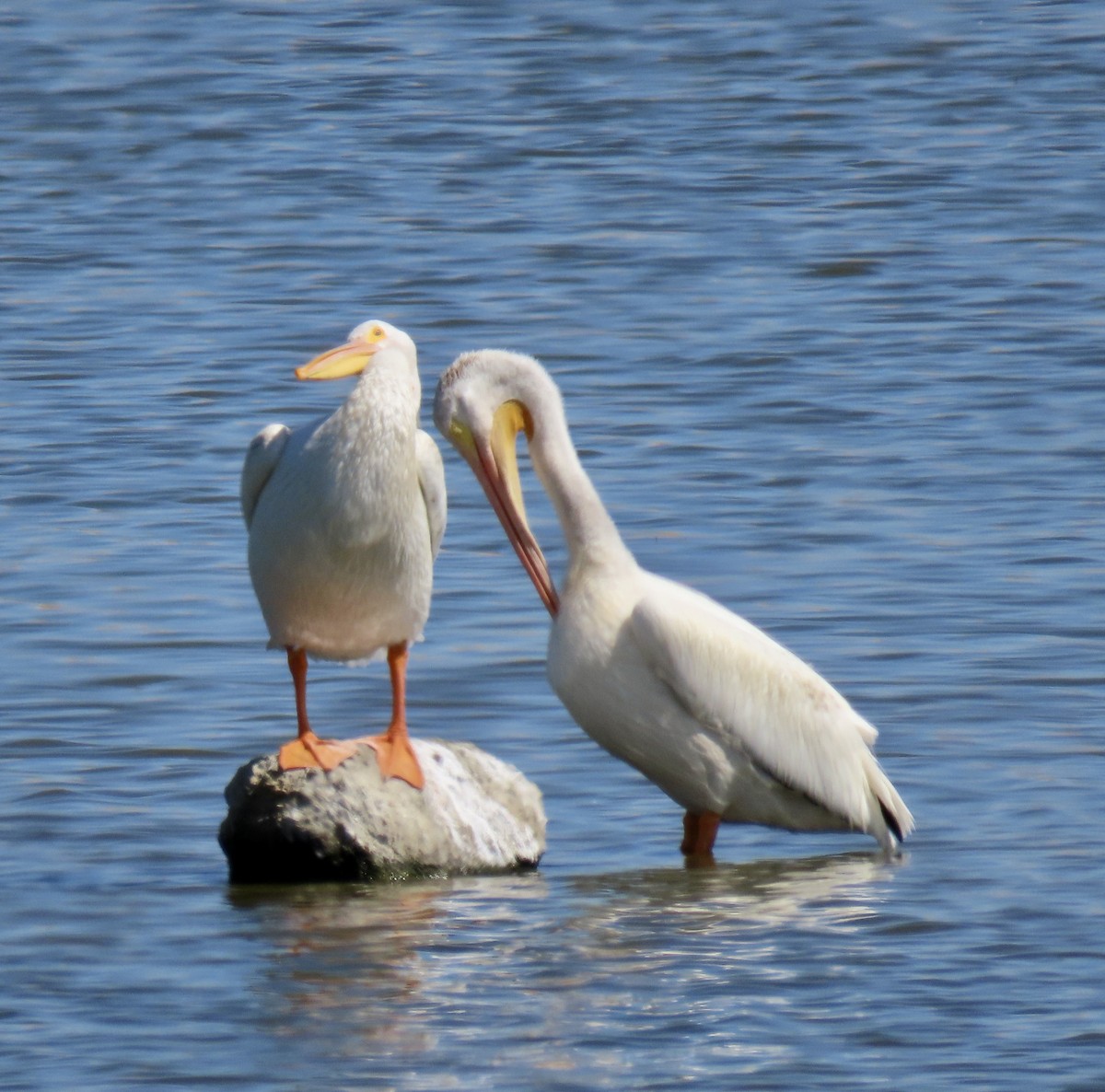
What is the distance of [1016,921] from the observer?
569 centimetres

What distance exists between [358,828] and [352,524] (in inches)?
26.8

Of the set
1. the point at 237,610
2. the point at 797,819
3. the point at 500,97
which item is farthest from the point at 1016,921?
the point at 500,97

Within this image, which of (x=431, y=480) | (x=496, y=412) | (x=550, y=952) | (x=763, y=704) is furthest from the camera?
(x=496, y=412)

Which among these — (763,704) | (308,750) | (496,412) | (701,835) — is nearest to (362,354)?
(496,412)

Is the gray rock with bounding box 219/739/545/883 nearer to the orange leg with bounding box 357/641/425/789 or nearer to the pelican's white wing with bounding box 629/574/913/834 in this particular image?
the orange leg with bounding box 357/641/425/789

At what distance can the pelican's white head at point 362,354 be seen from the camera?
20.1 ft

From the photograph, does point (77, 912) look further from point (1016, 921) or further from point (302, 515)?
point (1016, 921)

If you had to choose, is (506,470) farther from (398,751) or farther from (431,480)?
(398,751)

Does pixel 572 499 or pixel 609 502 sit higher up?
pixel 572 499

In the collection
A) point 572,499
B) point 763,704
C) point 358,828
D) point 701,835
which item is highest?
point 572,499

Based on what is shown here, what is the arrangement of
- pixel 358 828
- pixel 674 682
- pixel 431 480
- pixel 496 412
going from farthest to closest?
pixel 496 412 → pixel 674 682 → pixel 431 480 → pixel 358 828

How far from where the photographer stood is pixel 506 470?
666 cm

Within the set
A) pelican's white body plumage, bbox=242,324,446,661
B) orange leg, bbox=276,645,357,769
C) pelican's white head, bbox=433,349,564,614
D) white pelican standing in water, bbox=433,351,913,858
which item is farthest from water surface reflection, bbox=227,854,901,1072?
pelican's white head, bbox=433,349,564,614

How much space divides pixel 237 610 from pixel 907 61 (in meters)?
10.8
